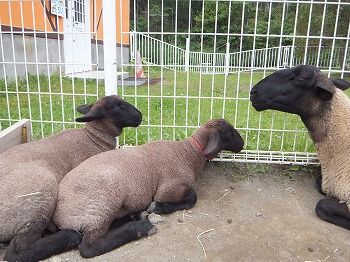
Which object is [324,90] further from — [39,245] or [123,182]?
[39,245]

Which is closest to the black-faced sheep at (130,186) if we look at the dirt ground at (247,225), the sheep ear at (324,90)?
the dirt ground at (247,225)

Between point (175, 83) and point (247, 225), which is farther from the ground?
point (175, 83)

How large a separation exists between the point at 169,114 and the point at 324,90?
127 inches

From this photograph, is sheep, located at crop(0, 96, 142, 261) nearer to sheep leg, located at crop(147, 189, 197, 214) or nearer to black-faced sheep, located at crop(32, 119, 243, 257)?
black-faced sheep, located at crop(32, 119, 243, 257)

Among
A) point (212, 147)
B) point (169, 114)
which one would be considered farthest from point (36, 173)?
point (169, 114)

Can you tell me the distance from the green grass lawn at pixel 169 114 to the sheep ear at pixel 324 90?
0.77 m

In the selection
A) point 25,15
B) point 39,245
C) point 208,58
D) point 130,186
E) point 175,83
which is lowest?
point 39,245

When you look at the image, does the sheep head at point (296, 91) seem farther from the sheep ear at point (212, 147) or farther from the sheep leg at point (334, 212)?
the sheep leg at point (334, 212)

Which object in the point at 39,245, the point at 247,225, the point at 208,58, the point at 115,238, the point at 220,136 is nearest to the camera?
the point at 39,245

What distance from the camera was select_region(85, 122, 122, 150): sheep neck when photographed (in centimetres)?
376

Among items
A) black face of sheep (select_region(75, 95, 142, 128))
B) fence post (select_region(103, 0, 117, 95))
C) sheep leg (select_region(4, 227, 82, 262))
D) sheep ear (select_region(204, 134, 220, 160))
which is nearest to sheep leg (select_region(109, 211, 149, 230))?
sheep leg (select_region(4, 227, 82, 262))

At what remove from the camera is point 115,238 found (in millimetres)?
2680

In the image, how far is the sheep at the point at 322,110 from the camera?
3.24m

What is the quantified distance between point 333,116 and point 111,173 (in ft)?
7.36
